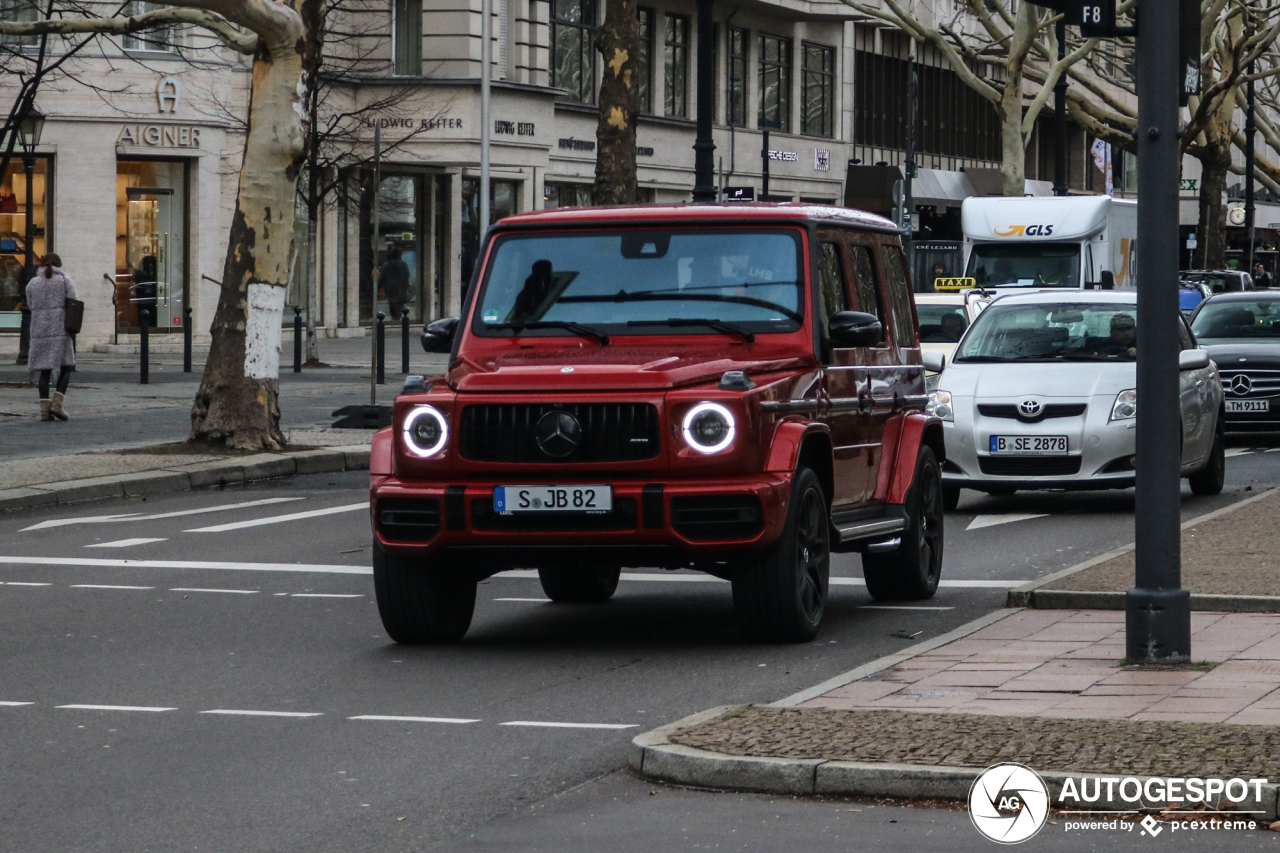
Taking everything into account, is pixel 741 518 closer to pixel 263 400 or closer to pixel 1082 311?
pixel 1082 311

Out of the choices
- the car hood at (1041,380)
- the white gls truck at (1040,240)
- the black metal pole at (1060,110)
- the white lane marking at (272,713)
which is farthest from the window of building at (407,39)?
the white lane marking at (272,713)

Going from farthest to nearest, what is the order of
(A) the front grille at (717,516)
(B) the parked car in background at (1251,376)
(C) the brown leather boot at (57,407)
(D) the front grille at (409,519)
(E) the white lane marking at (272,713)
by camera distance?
(C) the brown leather boot at (57,407)
(B) the parked car in background at (1251,376)
(D) the front grille at (409,519)
(A) the front grille at (717,516)
(E) the white lane marking at (272,713)

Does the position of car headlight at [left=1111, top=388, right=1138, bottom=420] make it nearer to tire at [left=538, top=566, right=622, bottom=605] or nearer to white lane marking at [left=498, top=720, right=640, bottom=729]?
tire at [left=538, top=566, right=622, bottom=605]

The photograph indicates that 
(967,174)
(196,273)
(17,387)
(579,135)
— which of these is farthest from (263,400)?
(967,174)

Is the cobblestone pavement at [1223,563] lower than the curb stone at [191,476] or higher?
higher

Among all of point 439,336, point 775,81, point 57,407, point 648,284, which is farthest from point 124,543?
point 775,81

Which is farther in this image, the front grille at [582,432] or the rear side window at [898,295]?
the rear side window at [898,295]

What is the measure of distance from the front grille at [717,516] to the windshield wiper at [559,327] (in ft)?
3.72

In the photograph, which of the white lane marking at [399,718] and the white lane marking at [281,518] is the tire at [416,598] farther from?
the white lane marking at [281,518]

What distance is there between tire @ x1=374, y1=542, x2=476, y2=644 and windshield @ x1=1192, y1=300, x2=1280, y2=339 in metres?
15.8

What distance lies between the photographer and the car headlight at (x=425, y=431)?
9.59 meters

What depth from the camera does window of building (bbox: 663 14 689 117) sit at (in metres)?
58.5

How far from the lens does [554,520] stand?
31.1 ft

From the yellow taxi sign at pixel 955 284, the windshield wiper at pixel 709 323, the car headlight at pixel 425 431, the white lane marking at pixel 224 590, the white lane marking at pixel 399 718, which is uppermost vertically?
the yellow taxi sign at pixel 955 284
